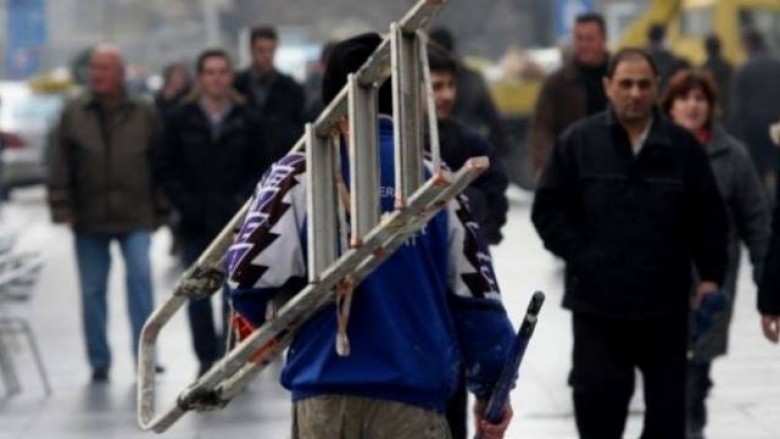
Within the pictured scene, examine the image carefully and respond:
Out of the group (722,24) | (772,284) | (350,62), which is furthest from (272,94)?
(722,24)

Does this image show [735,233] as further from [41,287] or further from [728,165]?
[41,287]

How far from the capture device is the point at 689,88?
1259 centimetres

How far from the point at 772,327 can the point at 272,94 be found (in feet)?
25.3

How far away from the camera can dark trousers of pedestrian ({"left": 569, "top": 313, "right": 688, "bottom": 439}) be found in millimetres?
10477

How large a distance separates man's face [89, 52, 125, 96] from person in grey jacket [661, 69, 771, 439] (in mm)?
4257

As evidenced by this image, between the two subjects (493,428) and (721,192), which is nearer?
(493,428)

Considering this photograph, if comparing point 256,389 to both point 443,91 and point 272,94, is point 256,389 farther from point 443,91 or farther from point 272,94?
point 443,91

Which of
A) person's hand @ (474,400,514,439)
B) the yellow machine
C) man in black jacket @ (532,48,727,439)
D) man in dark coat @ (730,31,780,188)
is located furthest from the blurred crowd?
the yellow machine

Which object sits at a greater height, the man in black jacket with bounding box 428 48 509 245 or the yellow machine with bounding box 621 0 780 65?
the man in black jacket with bounding box 428 48 509 245

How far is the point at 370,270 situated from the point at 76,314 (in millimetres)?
14673

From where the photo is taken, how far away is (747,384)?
48.8 ft

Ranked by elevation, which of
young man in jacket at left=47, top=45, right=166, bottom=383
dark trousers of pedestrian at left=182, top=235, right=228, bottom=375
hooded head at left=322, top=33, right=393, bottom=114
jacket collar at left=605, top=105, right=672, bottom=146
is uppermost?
hooded head at left=322, top=33, right=393, bottom=114

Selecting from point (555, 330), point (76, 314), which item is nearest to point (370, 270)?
point (555, 330)

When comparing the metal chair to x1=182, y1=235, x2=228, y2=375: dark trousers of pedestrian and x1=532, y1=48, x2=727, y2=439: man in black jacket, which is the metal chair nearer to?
x1=182, y1=235, x2=228, y2=375: dark trousers of pedestrian
